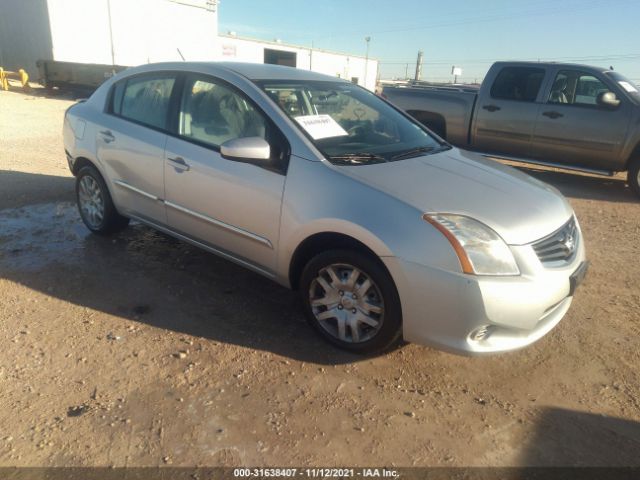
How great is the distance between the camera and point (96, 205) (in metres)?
4.58

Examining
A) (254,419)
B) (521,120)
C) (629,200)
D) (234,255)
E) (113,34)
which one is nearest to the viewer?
(254,419)

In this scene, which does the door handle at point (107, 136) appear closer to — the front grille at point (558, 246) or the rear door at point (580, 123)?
the front grille at point (558, 246)

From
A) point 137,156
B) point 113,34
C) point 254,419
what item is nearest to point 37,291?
point 137,156

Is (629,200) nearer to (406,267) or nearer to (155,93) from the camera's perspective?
(406,267)

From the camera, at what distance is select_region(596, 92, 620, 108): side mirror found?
6956mm

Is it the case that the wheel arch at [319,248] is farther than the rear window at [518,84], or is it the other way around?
the rear window at [518,84]

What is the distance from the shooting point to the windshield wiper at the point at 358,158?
3008mm

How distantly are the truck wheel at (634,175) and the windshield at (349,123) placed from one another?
472cm

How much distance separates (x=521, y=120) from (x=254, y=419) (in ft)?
22.7

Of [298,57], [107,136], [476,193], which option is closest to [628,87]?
[476,193]

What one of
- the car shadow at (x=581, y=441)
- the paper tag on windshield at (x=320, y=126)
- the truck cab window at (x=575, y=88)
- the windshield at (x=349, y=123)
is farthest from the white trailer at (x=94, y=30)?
the car shadow at (x=581, y=441)

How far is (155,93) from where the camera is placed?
3.96 m

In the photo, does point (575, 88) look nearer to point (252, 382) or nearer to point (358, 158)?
point (358, 158)

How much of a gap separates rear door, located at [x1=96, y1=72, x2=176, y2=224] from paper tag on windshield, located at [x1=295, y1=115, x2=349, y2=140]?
120 cm
